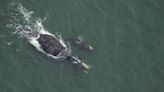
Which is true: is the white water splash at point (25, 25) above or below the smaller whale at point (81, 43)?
below

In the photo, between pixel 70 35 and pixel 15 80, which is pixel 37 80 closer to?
pixel 15 80

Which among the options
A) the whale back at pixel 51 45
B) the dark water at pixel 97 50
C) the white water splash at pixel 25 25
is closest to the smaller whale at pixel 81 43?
the dark water at pixel 97 50

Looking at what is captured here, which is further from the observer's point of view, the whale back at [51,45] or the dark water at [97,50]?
the whale back at [51,45]

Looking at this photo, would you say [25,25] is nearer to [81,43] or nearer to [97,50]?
[81,43]

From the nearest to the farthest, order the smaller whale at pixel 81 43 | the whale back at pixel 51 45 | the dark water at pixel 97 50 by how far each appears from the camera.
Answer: the dark water at pixel 97 50 → the whale back at pixel 51 45 → the smaller whale at pixel 81 43

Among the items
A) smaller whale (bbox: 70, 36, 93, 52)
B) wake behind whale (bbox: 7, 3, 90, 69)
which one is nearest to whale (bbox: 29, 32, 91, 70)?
wake behind whale (bbox: 7, 3, 90, 69)

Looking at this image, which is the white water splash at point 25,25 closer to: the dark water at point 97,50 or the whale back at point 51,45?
the whale back at point 51,45

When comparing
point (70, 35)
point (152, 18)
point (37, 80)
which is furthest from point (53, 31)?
point (152, 18)
